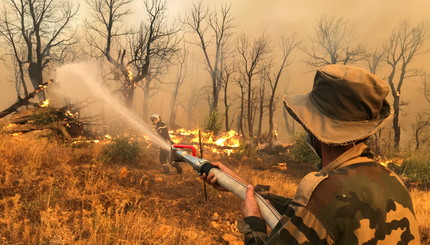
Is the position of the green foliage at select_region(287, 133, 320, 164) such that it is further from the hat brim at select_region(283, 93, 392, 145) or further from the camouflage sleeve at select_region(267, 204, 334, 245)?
the camouflage sleeve at select_region(267, 204, 334, 245)

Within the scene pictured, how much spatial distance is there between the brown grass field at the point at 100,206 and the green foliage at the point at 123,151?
102 centimetres

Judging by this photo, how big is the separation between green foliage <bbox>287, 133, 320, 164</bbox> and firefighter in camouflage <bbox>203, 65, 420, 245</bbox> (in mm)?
11960

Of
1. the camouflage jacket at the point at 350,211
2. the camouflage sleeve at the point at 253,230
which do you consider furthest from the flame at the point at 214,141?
the camouflage jacket at the point at 350,211

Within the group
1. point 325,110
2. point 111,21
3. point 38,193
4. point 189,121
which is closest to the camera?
point 325,110

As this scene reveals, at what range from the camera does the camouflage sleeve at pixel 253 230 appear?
1444mm

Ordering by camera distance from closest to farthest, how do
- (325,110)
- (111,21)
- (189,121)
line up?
1. (325,110)
2. (111,21)
3. (189,121)

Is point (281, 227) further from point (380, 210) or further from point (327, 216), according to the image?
point (380, 210)

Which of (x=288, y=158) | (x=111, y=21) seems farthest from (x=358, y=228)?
(x=111, y=21)

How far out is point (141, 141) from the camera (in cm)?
1038

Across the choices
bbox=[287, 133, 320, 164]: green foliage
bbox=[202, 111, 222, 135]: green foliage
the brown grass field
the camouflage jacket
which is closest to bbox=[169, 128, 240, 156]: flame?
bbox=[202, 111, 222, 135]: green foliage

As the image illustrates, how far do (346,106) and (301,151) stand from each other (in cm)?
1249

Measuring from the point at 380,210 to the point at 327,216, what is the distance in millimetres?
260

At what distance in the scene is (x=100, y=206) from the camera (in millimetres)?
4059

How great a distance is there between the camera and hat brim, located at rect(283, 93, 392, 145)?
1276 millimetres
